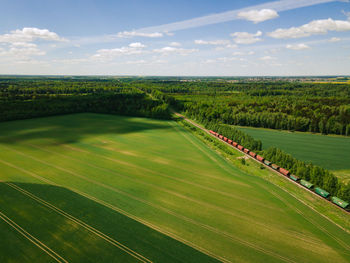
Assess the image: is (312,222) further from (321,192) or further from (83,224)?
(83,224)

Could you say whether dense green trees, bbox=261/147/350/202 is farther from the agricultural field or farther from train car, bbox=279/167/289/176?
the agricultural field

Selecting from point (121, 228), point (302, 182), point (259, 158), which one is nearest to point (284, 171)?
point (302, 182)

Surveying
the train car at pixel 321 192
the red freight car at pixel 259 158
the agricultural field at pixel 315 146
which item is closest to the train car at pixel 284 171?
the red freight car at pixel 259 158

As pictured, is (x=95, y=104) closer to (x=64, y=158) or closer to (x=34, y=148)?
(x=34, y=148)

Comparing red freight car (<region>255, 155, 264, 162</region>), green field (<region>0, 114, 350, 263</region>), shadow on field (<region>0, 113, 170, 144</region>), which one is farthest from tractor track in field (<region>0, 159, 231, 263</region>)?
red freight car (<region>255, 155, 264, 162</region>)

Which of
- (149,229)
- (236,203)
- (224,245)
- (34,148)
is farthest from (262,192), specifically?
(34,148)

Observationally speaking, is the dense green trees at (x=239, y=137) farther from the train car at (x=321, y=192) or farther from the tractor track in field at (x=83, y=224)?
the tractor track in field at (x=83, y=224)
